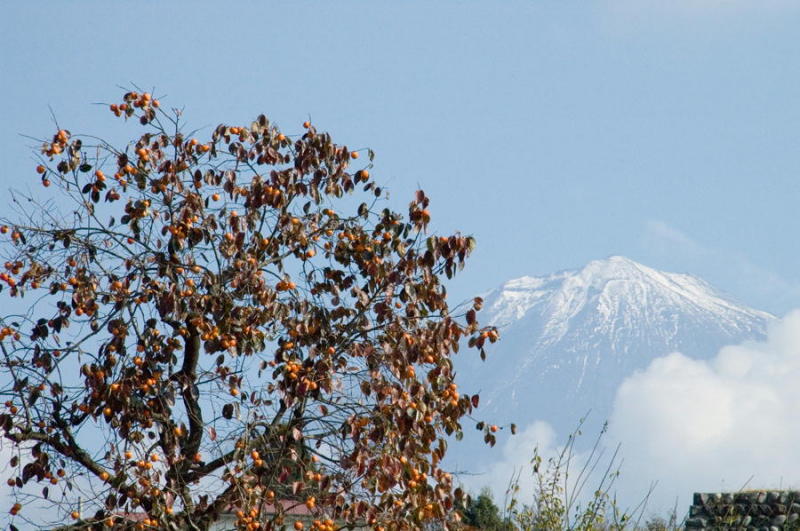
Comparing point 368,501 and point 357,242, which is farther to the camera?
point 357,242

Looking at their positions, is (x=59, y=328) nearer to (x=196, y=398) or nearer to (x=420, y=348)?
(x=196, y=398)

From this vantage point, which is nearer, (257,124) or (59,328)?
(59,328)

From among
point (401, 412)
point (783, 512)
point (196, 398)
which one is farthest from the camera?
point (783, 512)

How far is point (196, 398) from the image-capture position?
366 inches

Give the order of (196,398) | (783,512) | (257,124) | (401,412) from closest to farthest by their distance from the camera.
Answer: (401,412) < (196,398) < (257,124) < (783,512)

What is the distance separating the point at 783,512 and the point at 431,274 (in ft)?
37.6

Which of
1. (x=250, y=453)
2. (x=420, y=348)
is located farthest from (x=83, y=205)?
(x=420, y=348)

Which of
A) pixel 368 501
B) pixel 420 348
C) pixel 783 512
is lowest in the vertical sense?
pixel 368 501

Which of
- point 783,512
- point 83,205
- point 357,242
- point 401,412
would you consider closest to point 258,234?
point 357,242

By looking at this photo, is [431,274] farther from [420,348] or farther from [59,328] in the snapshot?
[59,328]

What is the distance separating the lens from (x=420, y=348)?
8.97 metres

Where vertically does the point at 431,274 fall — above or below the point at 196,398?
above

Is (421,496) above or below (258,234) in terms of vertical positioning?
below

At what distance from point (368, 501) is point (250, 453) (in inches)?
42.5
